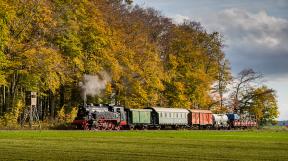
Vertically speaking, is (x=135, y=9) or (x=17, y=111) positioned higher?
(x=135, y=9)

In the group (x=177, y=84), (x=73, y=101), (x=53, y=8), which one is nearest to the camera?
(x=53, y=8)

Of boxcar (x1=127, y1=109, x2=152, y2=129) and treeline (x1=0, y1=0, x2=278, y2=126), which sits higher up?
treeline (x1=0, y1=0, x2=278, y2=126)

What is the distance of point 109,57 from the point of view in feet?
217

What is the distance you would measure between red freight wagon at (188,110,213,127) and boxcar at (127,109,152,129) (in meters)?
10.2

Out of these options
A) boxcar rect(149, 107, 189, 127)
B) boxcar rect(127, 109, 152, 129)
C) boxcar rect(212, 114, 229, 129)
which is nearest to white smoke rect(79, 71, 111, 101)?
boxcar rect(127, 109, 152, 129)

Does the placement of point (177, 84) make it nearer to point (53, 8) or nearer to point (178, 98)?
point (178, 98)

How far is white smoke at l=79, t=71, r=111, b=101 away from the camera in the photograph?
6406 cm

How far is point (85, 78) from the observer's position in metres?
64.1

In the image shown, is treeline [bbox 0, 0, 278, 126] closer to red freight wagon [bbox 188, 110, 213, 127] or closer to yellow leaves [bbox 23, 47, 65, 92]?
yellow leaves [bbox 23, 47, 65, 92]

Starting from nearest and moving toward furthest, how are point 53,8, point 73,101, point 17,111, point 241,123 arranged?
1. point 17,111
2. point 53,8
3. point 73,101
4. point 241,123

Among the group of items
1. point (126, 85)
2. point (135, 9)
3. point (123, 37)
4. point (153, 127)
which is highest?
point (135, 9)

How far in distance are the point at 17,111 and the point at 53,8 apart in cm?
1323

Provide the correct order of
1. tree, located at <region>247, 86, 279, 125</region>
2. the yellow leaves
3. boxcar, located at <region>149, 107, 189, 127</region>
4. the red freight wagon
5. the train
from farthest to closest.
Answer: tree, located at <region>247, 86, 279, 125</region> → the red freight wagon → boxcar, located at <region>149, 107, 189, 127</region> → the train → the yellow leaves

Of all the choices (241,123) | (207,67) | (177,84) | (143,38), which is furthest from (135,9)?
(241,123)
